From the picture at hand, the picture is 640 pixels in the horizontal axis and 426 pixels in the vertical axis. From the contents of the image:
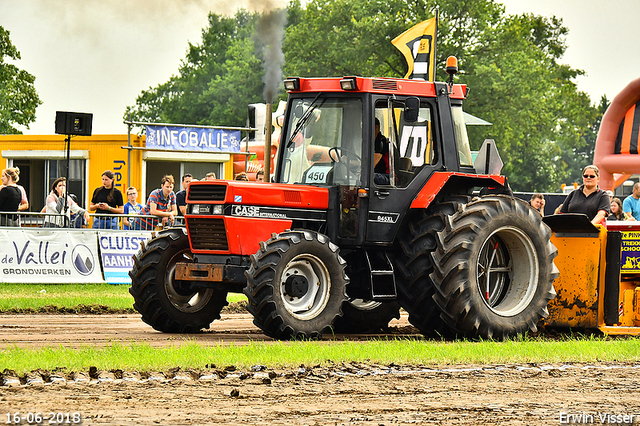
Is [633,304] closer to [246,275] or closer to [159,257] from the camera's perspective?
[246,275]

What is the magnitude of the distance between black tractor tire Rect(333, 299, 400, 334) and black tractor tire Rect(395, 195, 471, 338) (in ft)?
3.76

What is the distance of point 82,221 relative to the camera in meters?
18.4

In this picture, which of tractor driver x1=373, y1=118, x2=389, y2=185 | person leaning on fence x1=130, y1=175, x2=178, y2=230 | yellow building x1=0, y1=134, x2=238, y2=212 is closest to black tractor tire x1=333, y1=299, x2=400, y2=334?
tractor driver x1=373, y1=118, x2=389, y2=185

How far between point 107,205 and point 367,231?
29.5ft

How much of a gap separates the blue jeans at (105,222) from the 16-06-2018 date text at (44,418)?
509 inches

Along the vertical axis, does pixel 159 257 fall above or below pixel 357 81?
below

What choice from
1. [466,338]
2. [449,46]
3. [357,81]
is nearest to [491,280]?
[466,338]

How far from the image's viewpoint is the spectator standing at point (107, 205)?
1825 cm

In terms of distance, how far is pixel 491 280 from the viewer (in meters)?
11.1

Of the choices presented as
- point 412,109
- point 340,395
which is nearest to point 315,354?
point 340,395

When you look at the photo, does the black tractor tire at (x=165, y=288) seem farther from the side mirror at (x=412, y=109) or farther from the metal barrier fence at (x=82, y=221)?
the metal barrier fence at (x=82, y=221)

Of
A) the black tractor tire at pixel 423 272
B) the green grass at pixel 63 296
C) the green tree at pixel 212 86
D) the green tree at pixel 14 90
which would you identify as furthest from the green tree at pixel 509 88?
the black tractor tire at pixel 423 272

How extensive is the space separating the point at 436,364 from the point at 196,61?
2731 inches

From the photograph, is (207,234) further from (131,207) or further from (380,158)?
(131,207)
